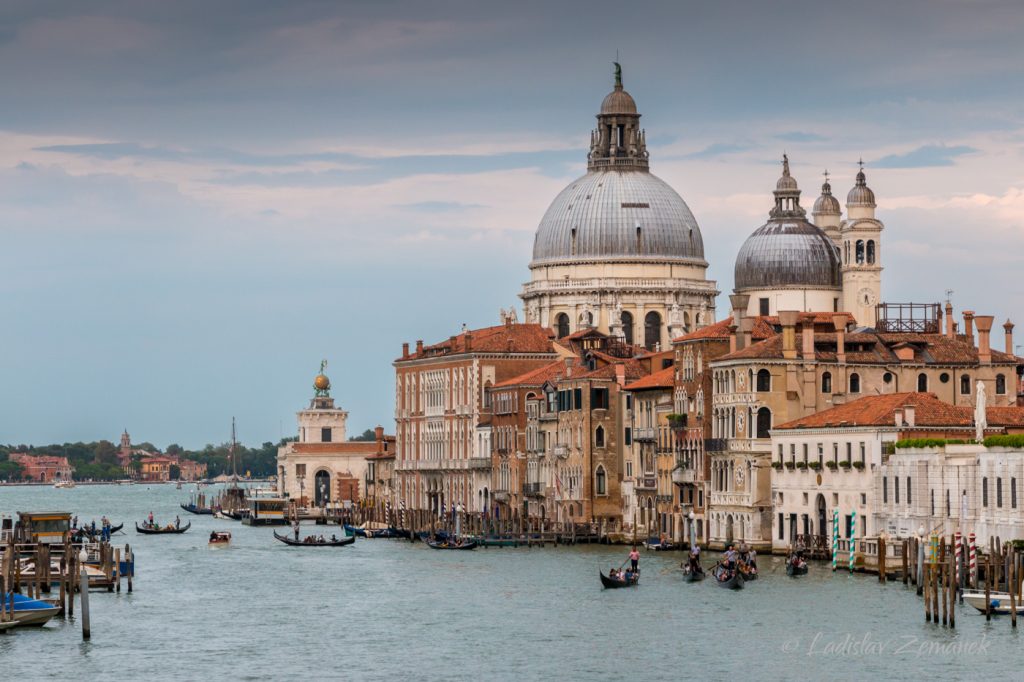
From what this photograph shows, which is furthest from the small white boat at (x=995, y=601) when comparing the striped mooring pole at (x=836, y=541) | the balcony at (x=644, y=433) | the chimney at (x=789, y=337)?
the balcony at (x=644, y=433)

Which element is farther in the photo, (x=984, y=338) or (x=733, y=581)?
(x=984, y=338)

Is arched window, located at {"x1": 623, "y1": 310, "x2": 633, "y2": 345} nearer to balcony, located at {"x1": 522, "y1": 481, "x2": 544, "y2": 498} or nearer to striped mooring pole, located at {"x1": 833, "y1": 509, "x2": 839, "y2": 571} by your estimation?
balcony, located at {"x1": 522, "y1": 481, "x2": 544, "y2": 498}

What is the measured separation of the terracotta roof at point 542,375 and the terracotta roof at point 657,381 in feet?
27.7

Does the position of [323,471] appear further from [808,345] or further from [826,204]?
[808,345]

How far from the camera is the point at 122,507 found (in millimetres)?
176625

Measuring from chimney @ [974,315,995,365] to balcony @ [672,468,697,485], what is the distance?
10405 mm

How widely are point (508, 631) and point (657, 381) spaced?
118 feet

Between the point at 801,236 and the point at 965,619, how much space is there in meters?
64.3

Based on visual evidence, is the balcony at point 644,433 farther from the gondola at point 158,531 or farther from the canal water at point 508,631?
the gondola at point 158,531

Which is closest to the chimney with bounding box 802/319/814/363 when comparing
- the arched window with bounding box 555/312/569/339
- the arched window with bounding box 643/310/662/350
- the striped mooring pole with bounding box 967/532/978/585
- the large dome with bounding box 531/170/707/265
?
the striped mooring pole with bounding box 967/532/978/585

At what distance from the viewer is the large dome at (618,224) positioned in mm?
129500

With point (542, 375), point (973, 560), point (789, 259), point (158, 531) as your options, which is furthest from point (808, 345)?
point (158, 531)

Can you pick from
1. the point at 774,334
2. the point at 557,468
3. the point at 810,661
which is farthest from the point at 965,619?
the point at 557,468

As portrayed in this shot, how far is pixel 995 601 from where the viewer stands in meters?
54.9
